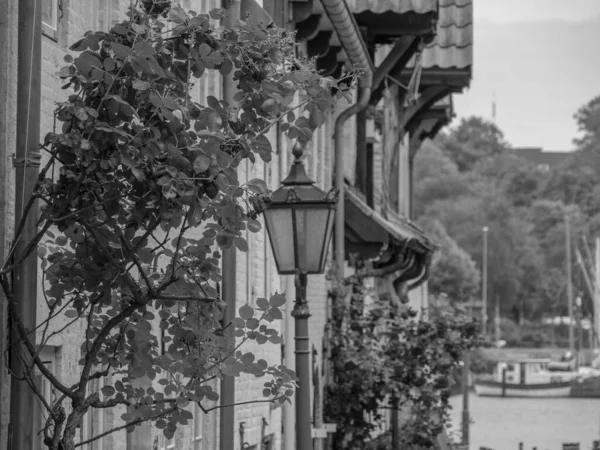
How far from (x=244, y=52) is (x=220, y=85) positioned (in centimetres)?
622

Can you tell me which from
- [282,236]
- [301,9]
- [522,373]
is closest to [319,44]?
[301,9]

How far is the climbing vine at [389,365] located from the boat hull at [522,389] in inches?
2431

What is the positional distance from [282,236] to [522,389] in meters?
75.7

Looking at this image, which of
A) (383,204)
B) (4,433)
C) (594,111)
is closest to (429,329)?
(383,204)

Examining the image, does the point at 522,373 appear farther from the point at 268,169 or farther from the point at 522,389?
the point at 268,169

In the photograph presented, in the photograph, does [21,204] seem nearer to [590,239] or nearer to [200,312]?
[200,312]

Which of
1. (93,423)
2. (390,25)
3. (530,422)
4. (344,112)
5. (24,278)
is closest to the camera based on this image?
(24,278)

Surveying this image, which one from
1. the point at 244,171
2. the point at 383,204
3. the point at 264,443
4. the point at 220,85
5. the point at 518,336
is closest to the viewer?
the point at 220,85

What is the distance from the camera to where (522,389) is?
280 feet

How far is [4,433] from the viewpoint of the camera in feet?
24.3

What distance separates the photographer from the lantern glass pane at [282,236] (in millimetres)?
10852

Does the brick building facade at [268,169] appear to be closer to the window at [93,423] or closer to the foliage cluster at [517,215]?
the window at [93,423]

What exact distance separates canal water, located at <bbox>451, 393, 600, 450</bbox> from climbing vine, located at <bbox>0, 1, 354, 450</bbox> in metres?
34.6

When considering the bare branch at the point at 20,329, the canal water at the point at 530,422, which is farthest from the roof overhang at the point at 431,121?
the bare branch at the point at 20,329
